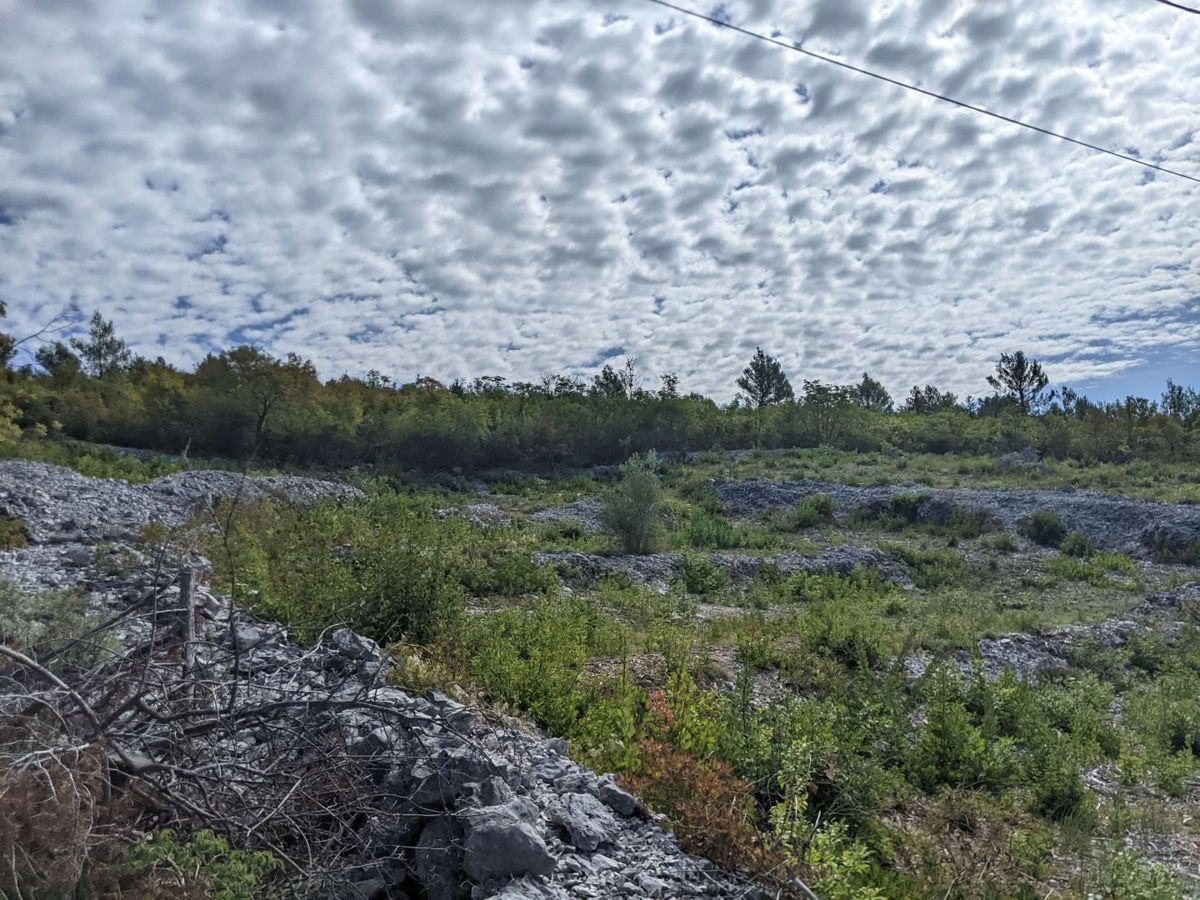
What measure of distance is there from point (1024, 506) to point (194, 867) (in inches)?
819

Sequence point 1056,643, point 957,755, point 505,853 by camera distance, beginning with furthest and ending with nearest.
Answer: point 1056,643, point 957,755, point 505,853

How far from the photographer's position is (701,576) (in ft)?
43.5

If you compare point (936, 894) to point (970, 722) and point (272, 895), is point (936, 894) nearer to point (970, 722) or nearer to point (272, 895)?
point (272, 895)

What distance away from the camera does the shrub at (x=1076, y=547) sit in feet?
55.3

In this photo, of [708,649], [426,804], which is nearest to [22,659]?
[426,804]

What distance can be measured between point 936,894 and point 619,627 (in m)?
4.92

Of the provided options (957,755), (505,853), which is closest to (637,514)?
(957,755)

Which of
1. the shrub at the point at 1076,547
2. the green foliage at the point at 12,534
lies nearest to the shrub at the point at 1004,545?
the shrub at the point at 1076,547

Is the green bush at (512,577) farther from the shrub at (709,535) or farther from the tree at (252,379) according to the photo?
the tree at (252,379)

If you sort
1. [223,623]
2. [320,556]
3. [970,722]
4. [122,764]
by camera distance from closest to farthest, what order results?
[122,764] → [223,623] → [970,722] → [320,556]

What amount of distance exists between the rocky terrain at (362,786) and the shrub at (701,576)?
8936mm

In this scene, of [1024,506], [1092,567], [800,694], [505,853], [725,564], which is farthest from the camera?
[1024,506]

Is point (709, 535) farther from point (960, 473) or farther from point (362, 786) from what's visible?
point (960, 473)

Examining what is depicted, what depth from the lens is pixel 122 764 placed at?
2.94 m
